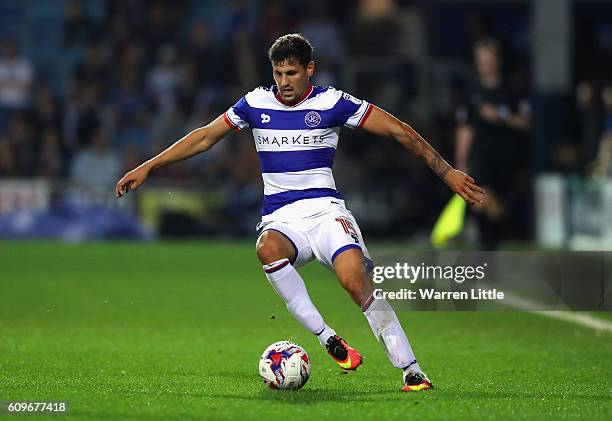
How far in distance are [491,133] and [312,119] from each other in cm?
772

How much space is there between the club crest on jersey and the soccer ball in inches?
50.2

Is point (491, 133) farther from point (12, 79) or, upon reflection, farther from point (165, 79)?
point (12, 79)

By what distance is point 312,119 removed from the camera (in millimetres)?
7477

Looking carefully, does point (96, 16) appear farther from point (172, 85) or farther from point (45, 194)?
point (45, 194)

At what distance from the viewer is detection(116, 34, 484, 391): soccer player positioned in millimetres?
7234

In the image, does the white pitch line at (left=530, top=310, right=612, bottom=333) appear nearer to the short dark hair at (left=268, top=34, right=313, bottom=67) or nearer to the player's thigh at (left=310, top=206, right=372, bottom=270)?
the player's thigh at (left=310, top=206, right=372, bottom=270)

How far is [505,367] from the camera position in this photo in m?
8.38

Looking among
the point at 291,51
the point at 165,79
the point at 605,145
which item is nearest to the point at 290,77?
the point at 291,51

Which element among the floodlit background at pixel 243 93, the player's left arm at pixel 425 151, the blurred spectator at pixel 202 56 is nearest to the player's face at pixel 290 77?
the player's left arm at pixel 425 151

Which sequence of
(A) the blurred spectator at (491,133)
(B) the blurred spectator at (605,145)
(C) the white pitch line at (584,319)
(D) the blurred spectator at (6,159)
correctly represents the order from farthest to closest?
1. (D) the blurred spectator at (6,159)
2. (B) the blurred spectator at (605,145)
3. (A) the blurred spectator at (491,133)
4. (C) the white pitch line at (584,319)

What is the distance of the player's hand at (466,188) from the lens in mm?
7180

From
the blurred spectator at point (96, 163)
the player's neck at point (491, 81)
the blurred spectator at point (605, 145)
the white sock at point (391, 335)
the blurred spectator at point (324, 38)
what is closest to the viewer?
the white sock at point (391, 335)

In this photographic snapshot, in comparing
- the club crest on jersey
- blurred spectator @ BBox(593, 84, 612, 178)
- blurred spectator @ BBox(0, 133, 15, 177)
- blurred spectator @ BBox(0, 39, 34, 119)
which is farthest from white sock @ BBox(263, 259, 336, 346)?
blurred spectator @ BBox(0, 39, 34, 119)
